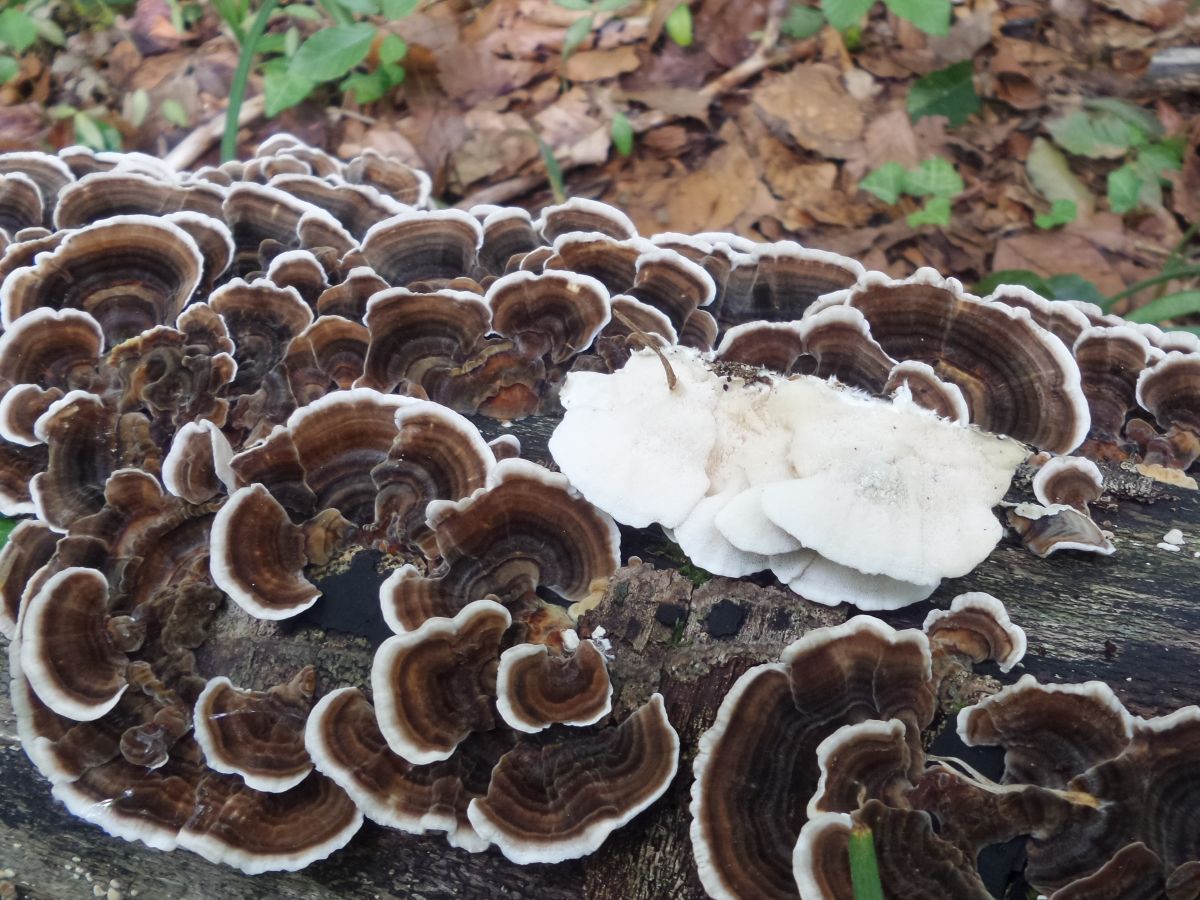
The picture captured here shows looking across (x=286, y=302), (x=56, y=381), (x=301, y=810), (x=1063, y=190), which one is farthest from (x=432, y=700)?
(x=1063, y=190)

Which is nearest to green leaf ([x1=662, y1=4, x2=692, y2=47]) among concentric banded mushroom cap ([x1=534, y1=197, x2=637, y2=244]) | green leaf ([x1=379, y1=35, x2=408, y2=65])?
green leaf ([x1=379, y1=35, x2=408, y2=65])

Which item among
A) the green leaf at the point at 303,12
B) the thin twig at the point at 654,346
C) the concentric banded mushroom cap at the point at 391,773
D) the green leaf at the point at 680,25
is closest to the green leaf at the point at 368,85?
the green leaf at the point at 303,12

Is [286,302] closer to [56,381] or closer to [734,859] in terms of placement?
[56,381]

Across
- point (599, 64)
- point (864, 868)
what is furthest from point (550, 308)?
point (599, 64)

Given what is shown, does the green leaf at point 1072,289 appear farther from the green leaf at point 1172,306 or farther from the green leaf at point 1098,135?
the green leaf at point 1098,135

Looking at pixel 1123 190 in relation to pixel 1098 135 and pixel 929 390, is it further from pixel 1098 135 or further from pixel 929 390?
pixel 929 390
